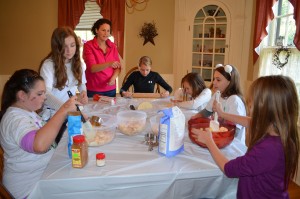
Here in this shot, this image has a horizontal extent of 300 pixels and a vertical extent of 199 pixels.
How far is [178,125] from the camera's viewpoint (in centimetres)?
107

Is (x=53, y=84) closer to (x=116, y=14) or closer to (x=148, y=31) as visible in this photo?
(x=116, y=14)

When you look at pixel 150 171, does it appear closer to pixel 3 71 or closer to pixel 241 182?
pixel 241 182

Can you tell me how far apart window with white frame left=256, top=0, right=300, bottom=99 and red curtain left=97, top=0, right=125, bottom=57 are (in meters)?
2.15

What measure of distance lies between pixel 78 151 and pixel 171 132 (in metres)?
0.40

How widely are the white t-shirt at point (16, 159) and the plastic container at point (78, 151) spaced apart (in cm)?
23

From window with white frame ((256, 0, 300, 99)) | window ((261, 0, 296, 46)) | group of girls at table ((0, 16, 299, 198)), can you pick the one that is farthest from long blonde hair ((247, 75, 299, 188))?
window ((261, 0, 296, 46))

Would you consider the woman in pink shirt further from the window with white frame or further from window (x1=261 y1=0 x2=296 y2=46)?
window (x1=261 y1=0 x2=296 y2=46)

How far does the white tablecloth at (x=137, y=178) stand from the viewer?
0.93 metres

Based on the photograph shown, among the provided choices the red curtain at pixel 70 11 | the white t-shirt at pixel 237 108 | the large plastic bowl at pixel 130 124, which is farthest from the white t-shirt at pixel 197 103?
the red curtain at pixel 70 11

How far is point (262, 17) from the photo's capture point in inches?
121

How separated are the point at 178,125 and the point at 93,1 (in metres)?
3.46

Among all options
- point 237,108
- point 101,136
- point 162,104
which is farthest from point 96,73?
point 237,108

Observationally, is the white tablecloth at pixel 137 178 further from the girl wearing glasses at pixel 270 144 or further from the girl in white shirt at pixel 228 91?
the girl in white shirt at pixel 228 91

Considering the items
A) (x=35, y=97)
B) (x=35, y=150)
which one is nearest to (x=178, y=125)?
(x=35, y=150)
